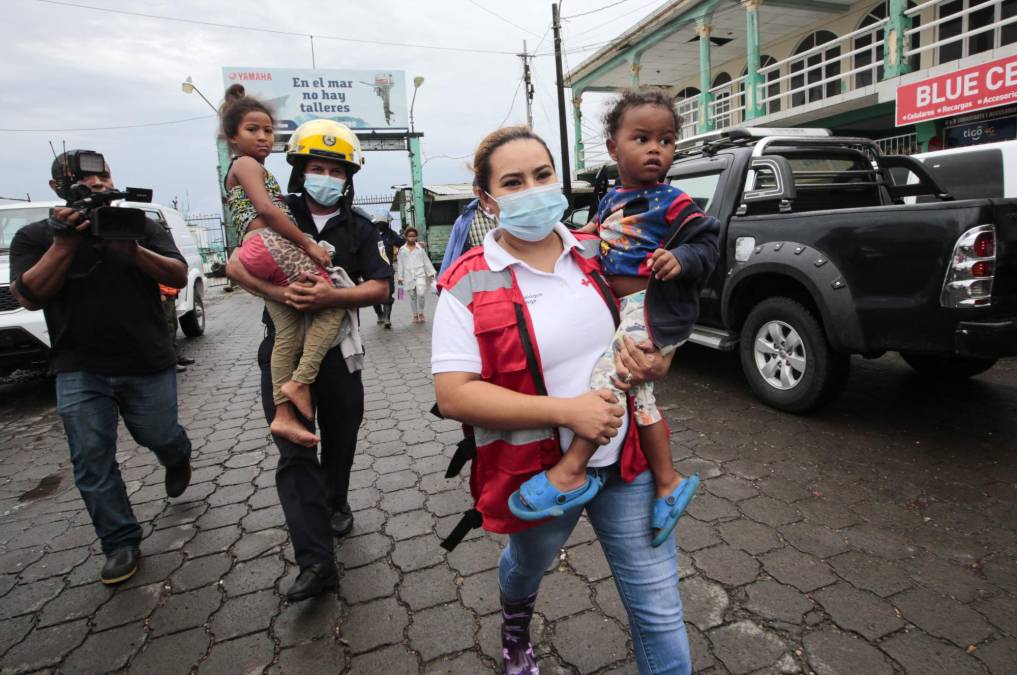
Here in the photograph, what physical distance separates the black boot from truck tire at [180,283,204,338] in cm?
Result: 842

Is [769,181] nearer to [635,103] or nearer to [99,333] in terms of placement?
[635,103]

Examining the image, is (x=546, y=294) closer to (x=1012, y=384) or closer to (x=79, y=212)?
(x=79, y=212)

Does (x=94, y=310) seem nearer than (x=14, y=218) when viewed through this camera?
Yes

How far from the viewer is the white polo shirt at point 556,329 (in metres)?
1.47

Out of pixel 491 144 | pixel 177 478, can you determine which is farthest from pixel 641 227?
Result: pixel 177 478

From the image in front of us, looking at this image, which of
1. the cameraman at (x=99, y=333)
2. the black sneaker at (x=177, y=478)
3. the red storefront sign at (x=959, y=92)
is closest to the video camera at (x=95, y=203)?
the cameraman at (x=99, y=333)

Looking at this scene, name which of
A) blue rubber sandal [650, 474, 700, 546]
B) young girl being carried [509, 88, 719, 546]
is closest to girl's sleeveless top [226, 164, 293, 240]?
young girl being carried [509, 88, 719, 546]

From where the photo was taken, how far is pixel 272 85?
80.1 ft

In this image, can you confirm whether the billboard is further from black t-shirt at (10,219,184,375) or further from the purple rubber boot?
the purple rubber boot

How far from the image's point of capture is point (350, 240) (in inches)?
106

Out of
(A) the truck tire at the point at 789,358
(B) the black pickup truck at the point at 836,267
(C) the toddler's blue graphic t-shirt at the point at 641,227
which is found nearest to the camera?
(C) the toddler's blue graphic t-shirt at the point at 641,227

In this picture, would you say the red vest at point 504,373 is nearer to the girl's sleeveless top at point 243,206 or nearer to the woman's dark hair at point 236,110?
the girl's sleeveless top at point 243,206

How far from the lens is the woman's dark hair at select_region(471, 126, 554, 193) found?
5.35 feet

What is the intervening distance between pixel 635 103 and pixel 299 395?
67.6 inches
